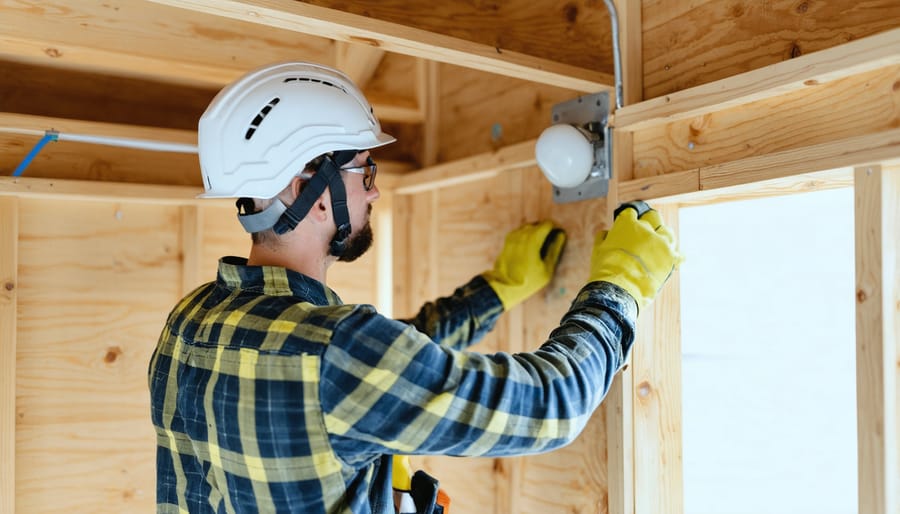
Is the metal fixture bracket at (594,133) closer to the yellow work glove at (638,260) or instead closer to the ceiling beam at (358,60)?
the yellow work glove at (638,260)

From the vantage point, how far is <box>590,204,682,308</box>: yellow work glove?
1454 mm

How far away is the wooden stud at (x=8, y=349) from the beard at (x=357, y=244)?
1.04 m

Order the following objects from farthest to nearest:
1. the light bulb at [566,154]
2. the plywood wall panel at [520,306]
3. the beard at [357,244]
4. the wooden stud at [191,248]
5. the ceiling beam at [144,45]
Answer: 1. the wooden stud at [191,248]
2. the ceiling beam at [144,45]
3. the plywood wall panel at [520,306]
4. the light bulb at [566,154]
5. the beard at [357,244]

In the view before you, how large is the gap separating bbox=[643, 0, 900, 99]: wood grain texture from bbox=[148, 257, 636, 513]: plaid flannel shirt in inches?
20.0

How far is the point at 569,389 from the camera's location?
1276mm

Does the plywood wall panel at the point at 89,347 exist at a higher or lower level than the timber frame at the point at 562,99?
lower

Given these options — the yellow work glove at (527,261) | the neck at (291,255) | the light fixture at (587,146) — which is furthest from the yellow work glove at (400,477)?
the light fixture at (587,146)

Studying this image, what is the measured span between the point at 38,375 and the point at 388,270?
1113mm

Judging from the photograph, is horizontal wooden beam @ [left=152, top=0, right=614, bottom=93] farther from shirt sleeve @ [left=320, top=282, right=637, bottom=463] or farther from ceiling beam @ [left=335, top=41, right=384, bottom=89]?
ceiling beam @ [left=335, top=41, right=384, bottom=89]

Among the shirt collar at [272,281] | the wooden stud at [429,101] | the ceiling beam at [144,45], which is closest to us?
the shirt collar at [272,281]

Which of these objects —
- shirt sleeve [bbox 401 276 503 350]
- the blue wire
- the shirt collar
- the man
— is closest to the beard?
the man

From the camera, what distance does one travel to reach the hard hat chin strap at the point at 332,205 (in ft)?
4.75

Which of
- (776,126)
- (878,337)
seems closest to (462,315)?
(776,126)

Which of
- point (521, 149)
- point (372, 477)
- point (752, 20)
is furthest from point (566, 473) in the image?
point (752, 20)
